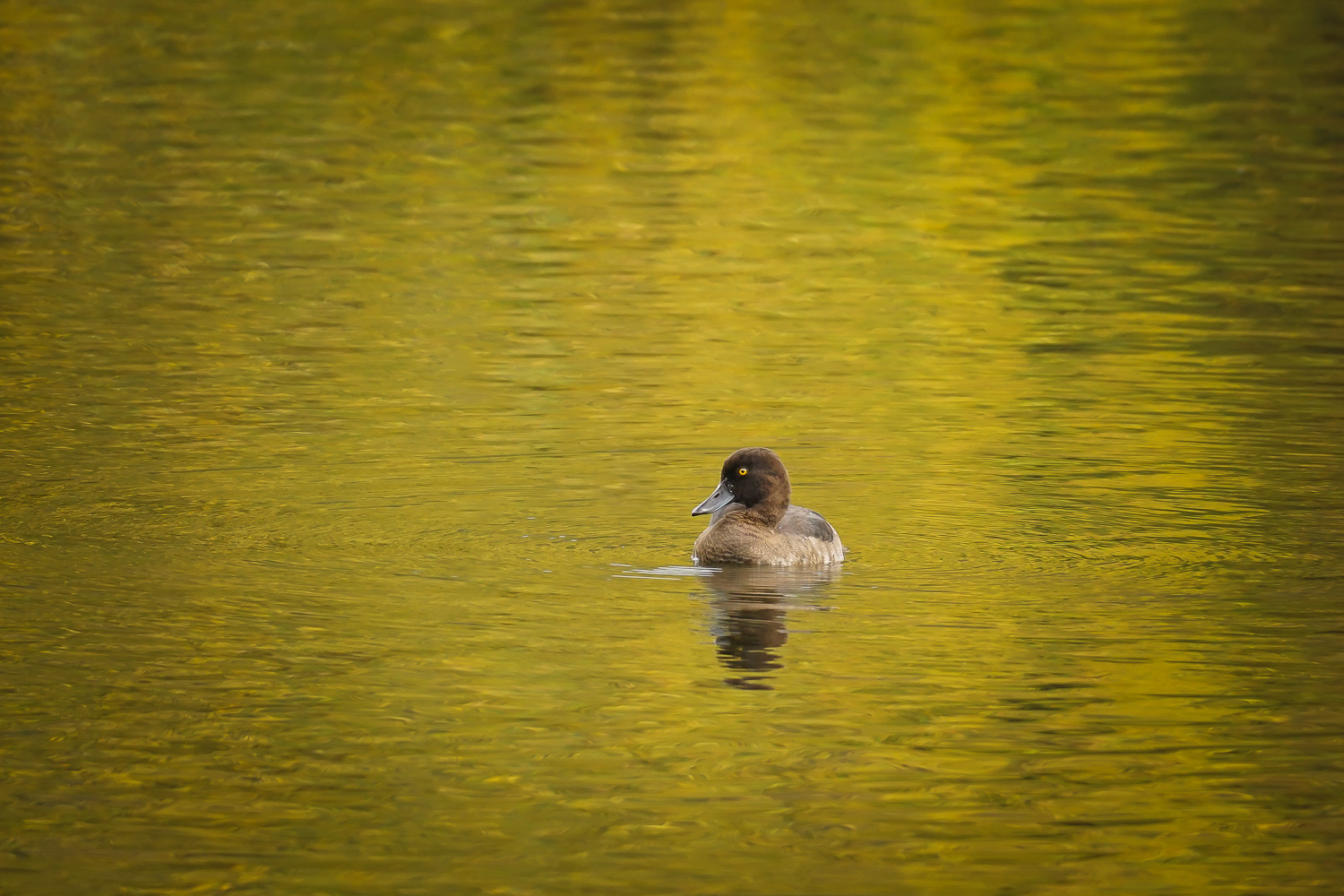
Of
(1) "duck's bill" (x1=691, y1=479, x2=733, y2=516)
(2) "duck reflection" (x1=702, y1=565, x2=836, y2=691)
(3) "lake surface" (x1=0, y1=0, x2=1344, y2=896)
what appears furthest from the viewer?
(1) "duck's bill" (x1=691, y1=479, x2=733, y2=516)

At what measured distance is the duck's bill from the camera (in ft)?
44.2

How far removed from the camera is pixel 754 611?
1220cm

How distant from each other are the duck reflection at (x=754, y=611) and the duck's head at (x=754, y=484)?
0.48 m

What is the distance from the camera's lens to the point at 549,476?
1527 cm

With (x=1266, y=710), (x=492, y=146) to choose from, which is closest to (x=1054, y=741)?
(x=1266, y=710)

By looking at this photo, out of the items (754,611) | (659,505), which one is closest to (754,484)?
(659,505)

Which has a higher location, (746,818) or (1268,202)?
(746,818)

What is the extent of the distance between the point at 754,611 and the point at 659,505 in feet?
8.07

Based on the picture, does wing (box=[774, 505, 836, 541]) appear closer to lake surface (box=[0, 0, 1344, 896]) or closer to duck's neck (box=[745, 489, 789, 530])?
duck's neck (box=[745, 489, 789, 530])

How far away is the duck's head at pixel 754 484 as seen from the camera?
13516 millimetres

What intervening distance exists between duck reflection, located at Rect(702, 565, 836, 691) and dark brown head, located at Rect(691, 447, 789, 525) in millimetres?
456

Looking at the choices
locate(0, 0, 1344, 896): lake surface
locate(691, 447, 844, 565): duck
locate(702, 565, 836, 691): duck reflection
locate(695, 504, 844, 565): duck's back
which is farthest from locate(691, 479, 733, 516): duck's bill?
locate(702, 565, 836, 691): duck reflection

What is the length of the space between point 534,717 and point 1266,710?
3353mm

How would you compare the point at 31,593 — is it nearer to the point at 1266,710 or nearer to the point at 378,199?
the point at 1266,710
